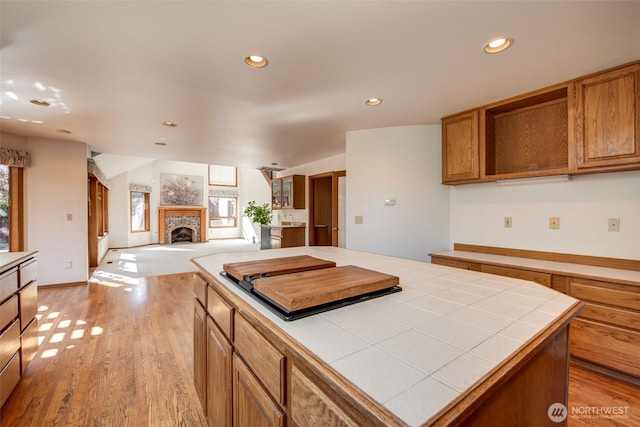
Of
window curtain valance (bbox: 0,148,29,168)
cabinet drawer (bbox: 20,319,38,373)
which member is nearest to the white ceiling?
Result: window curtain valance (bbox: 0,148,29,168)

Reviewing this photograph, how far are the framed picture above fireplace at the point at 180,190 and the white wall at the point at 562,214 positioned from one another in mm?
9463

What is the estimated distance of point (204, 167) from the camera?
10531mm

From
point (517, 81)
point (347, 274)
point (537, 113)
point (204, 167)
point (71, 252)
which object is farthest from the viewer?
point (204, 167)

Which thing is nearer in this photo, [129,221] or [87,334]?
[87,334]

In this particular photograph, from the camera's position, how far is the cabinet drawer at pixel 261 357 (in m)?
0.77

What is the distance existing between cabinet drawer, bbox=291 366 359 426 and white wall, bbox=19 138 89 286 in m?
5.31

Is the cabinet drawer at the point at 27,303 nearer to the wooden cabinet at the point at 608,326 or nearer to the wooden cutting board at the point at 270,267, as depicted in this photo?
the wooden cutting board at the point at 270,267

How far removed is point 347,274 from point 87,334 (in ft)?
9.92

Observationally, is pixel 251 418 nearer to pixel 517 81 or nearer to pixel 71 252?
pixel 517 81

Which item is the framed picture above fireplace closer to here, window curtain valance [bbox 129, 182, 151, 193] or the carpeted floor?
window curtain valance [bbox 129, 182, 151, 193]

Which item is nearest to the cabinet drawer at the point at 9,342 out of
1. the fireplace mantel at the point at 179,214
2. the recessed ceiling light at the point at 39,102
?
the recessed ceiling light at the point at 39,102

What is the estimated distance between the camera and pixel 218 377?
4.25 ft

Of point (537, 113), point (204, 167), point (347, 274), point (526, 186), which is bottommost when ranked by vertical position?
point (347, 274)

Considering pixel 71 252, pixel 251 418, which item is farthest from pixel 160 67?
pixel 71 252
